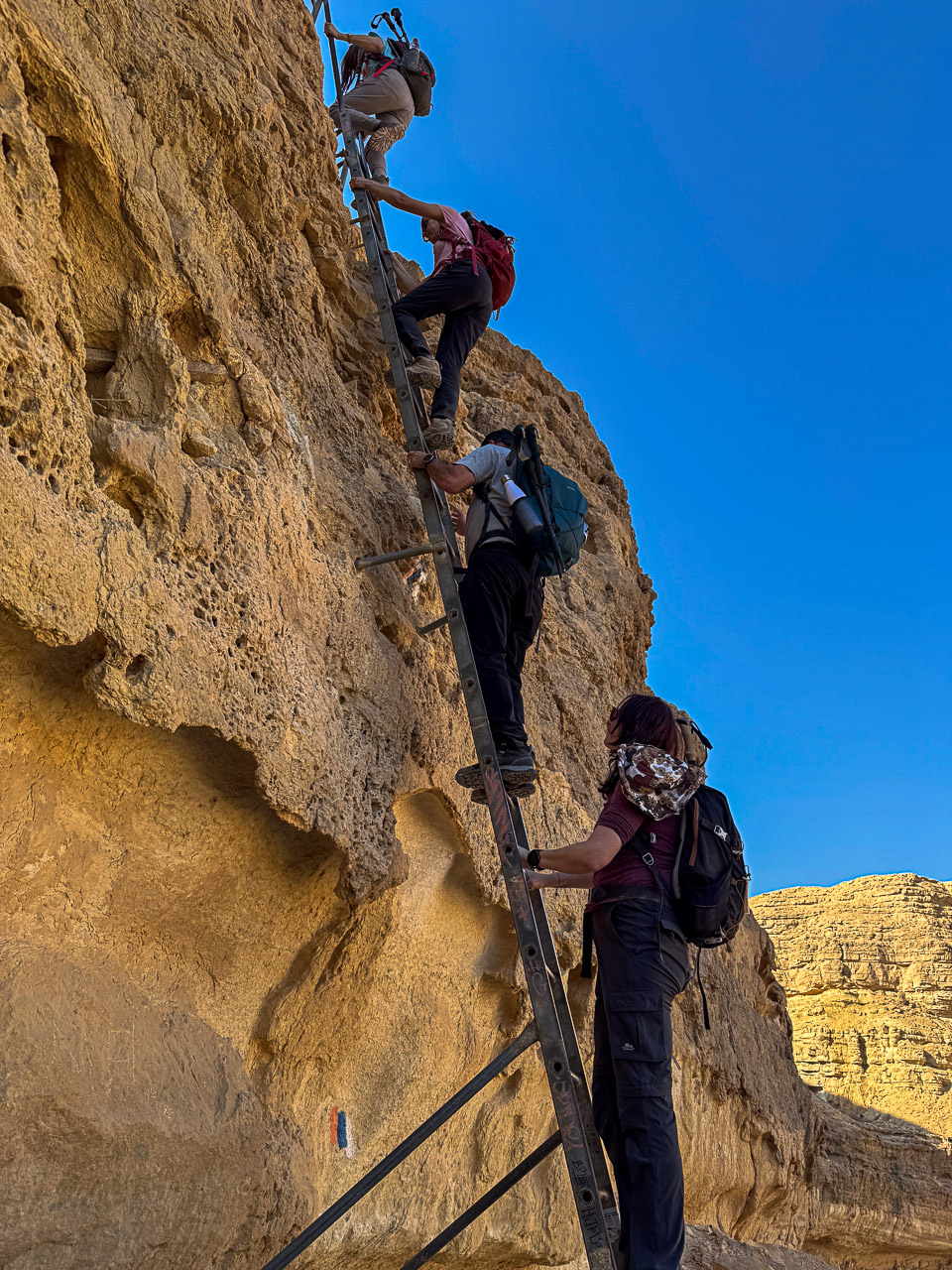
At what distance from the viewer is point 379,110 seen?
5.41 meters

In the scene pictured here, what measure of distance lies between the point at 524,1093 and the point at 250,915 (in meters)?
2.08

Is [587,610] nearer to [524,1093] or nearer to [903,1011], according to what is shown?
[524,1093]

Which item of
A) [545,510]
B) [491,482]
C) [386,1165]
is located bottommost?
[386,1165]

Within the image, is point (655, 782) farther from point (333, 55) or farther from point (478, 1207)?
point (333, 55)

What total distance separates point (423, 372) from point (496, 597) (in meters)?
1.19

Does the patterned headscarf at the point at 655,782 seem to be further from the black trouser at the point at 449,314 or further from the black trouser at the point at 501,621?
the black trouser at the point at 449,314

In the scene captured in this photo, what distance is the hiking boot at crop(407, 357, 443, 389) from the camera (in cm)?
449

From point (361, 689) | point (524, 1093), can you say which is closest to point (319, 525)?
point (361, 689)

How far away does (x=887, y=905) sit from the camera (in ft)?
45.0

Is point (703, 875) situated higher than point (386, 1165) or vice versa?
point (703, 875)

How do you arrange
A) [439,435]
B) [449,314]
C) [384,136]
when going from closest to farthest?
1. [439,435]
2. [449,314]
3. [384,136]

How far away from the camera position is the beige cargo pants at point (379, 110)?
17.5ft

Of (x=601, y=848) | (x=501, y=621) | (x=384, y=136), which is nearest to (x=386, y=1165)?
(x=601, y=848)

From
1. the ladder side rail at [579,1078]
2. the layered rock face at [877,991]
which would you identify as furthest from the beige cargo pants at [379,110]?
the layered rock face at [877,991]
